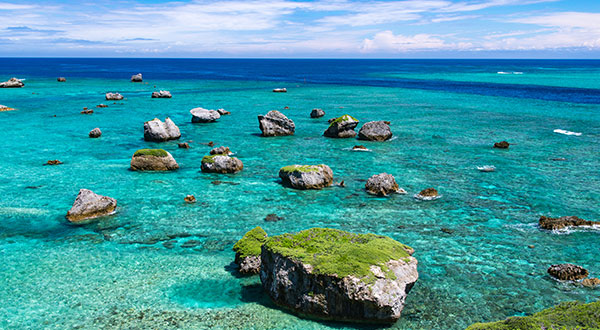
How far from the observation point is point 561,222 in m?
26.5

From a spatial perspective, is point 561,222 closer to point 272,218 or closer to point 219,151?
point 272,218

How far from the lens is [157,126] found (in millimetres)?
53219

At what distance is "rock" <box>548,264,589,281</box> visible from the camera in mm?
20438

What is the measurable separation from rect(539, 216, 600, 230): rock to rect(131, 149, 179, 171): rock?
1162 inches

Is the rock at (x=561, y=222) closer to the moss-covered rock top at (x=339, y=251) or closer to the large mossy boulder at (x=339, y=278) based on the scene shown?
the moss-covered rock top at (x=339, y=251)

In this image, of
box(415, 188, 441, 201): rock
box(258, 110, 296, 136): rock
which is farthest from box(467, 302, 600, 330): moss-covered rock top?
box(258, 110, 296, 136): rock

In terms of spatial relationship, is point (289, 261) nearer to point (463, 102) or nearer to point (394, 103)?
point (394, 103)

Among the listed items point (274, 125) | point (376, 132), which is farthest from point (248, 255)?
point (274, 125)

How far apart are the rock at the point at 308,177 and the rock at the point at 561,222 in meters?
15.0

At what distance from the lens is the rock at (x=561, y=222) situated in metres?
26.3

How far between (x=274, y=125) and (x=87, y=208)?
106ft

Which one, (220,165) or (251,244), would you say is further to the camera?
(220,165)

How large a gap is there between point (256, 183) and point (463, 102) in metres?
75.9

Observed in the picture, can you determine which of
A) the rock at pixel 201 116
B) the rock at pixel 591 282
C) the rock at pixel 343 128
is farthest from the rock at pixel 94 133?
the rock at pixel 591 282
